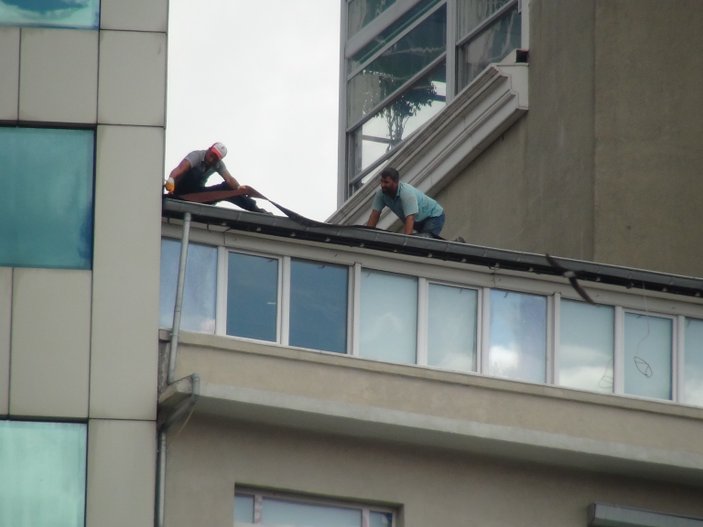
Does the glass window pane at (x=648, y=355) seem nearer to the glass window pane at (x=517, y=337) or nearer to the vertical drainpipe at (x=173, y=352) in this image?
the glass window pane at (x=517, y=337)

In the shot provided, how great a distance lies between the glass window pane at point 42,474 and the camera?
84.6ft

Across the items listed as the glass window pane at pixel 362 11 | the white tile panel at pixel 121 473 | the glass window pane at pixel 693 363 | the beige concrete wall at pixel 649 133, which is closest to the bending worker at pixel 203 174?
the white tile panel at pixel 121 473

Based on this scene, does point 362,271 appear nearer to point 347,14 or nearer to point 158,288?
point 158,288

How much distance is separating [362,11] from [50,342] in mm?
20613

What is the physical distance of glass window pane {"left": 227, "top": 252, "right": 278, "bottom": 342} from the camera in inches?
1057

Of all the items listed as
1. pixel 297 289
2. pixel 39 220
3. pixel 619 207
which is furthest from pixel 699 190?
pixel 39 220

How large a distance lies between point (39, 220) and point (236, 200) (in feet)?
10.9

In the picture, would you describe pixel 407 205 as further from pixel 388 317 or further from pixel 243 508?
pixel 243 508

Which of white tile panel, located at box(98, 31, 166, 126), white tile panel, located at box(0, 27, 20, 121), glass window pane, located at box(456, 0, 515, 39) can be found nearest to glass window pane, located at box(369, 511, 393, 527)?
white tile panel, located at box(98, 31, 166, 126)

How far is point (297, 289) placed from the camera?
89.4ft

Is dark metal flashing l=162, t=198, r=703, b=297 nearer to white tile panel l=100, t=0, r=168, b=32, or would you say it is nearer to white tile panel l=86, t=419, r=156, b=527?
white tile panel l=100, t=0, r=168, b=32

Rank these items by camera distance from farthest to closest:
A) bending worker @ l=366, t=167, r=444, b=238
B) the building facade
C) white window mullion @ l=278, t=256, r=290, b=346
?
bending worker @ l=366, t=167, r=444, b=238 < white window mullion @ l=278, t=256, r=290, b=346 < the building facade

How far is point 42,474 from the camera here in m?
26.0

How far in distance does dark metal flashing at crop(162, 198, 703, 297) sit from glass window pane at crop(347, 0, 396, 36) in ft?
54.1
